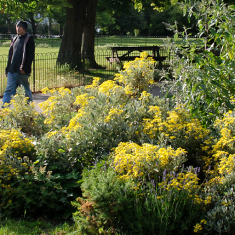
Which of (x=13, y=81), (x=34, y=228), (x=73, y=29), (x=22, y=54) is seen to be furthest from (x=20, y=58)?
(x=73, y=29)

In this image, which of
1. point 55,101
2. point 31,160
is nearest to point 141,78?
point 55,101

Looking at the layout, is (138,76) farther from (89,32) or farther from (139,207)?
(89,32)

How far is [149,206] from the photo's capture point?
3.09 metres

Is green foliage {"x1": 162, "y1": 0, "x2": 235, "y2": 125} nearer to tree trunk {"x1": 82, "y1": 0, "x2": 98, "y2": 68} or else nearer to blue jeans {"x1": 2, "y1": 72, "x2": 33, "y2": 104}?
blue jeans {"x1": 2, "y1": 72, "x2": 33, "y2": 104}

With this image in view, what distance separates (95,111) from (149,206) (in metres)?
1.72

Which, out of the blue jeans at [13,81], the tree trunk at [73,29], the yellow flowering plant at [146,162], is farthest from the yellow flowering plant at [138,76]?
the tree trunk at [73,29]

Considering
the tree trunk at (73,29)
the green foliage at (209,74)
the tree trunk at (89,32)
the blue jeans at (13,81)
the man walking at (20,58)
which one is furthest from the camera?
the tree trunk at (89,32)

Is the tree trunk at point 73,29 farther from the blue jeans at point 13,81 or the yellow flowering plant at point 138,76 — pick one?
the yellow flowering plant at point 138,76

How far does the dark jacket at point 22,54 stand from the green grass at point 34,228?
4486 mm

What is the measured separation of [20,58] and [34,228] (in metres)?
4.87

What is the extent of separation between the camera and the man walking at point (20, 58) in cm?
739

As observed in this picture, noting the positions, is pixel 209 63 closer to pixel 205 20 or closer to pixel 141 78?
pixel 205 20

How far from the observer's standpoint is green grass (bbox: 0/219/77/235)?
11.1 ft

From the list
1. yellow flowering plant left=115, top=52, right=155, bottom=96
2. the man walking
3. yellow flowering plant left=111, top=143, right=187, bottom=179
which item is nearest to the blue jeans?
the man walking
